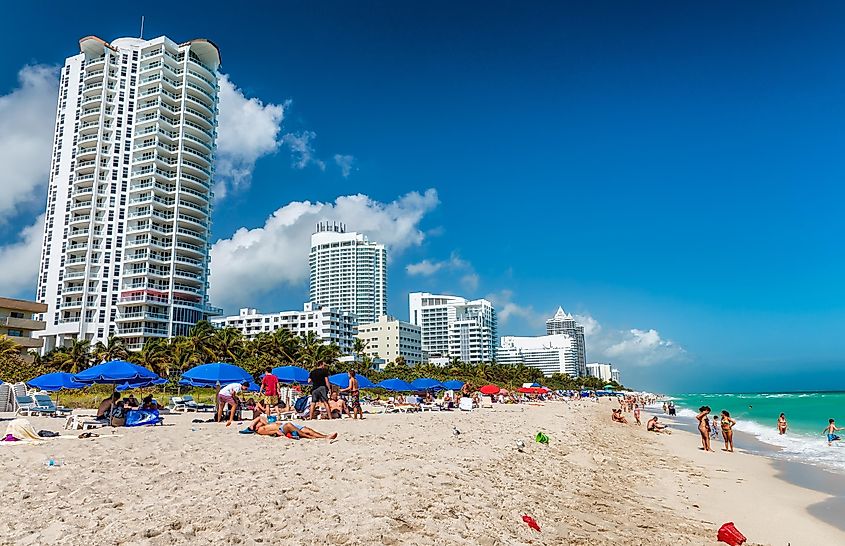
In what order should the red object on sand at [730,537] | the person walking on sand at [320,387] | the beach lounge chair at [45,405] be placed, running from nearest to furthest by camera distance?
the red object on sand at [730,537] < the person walking on sand at [320,387] < the beach lounge chair at [45,405]

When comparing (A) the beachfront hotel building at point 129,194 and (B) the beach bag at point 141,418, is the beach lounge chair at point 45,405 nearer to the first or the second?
(B) the beach bag at point 141,418

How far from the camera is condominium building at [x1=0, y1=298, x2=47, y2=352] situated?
189 ft

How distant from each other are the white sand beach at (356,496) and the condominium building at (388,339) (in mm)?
120440

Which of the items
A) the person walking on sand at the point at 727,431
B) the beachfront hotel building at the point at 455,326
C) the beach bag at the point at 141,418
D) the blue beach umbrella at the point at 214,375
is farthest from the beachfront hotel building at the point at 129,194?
the beachfront hotel building at the point at 455,326

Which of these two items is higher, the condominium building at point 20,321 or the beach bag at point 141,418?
the condominium building at point 20,321

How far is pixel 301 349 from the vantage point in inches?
2475

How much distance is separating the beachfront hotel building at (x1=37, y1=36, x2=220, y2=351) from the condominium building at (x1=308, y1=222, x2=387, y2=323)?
8661cm

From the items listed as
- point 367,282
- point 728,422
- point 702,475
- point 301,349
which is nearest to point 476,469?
point 702,475

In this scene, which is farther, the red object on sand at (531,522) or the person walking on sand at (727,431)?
the person walking on sand at (727,431)

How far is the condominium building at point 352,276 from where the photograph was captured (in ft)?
547

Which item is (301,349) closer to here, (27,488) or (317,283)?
(27,488)

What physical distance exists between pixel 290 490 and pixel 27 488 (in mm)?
2834

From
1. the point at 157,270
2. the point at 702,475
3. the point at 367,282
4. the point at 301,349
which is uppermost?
the point at 367,282

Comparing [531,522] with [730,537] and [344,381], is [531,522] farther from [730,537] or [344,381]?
[344,381]
